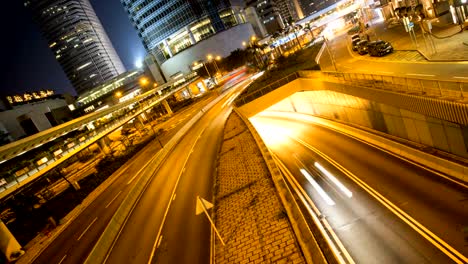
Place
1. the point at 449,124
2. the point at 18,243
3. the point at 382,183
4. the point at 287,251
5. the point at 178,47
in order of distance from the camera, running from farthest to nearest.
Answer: the point at 178,47, the point at 18,243, the point at 382,183, the point at 449,124, the point at 287,251

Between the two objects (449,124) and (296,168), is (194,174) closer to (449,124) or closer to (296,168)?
(296,168)

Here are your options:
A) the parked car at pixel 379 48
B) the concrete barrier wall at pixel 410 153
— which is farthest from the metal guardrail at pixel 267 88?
the concrete barrier wall at pixel 410 153

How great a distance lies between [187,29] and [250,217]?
141 meters

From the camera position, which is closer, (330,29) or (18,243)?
(18,243)

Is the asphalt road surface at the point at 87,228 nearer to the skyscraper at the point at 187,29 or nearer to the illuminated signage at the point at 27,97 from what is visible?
the illuminated signage at the point at 27,97

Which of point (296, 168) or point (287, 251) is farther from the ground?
point (287, 251)

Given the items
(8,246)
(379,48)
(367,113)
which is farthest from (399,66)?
(8,246)

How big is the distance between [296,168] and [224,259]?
1735cm

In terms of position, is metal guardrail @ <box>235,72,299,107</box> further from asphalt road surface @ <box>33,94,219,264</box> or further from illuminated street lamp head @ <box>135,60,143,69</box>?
illuminated street lamp head @ <box>135,60,143,69</box>

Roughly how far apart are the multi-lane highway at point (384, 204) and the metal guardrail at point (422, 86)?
16.0 ft

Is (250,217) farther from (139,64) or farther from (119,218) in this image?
(139,64)

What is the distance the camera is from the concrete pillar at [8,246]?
28188 mm

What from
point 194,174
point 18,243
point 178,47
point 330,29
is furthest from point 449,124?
point 178,47

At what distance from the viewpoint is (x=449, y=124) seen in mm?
18172
